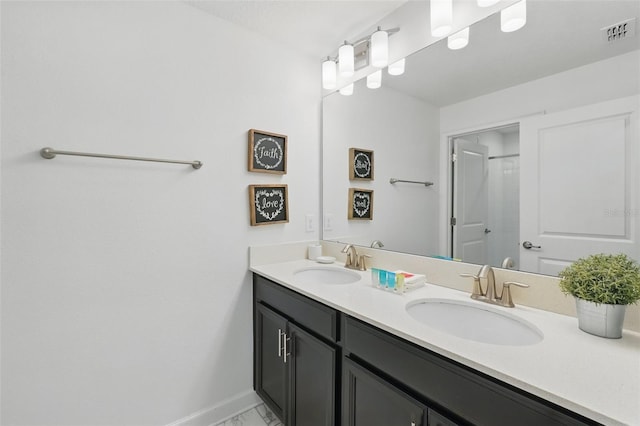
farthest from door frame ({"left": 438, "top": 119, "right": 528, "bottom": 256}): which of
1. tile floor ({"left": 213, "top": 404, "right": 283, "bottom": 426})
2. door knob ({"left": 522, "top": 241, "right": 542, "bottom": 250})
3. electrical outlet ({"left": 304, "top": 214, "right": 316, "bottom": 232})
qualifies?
tile floor ({"left": 213, "top": 404, "right": 283, "bottom": 426})

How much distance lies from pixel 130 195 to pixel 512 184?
1.73m

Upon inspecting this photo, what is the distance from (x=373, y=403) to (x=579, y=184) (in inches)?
41.6

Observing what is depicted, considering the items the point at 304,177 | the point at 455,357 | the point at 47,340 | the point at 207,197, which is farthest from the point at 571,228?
the point at 47,340

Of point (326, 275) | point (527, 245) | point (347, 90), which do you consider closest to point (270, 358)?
point (326, 275)

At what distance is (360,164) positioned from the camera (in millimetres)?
1875

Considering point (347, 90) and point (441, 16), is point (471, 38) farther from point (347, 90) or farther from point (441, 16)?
point (347, 90)

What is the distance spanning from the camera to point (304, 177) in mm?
2008

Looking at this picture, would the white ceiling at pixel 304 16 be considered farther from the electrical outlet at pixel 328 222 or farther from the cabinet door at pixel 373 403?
the cabinet door at pixel 373 403

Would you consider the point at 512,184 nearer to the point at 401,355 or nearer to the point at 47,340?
the point at 401,355

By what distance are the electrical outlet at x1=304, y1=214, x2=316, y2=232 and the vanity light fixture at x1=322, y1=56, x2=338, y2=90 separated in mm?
914

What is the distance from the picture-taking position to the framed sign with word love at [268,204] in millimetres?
1763

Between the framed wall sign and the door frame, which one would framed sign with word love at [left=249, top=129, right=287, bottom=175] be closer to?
the framed wall sign

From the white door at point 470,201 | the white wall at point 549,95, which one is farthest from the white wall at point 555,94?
the white door at point 470,201

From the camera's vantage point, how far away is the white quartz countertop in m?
0.57
